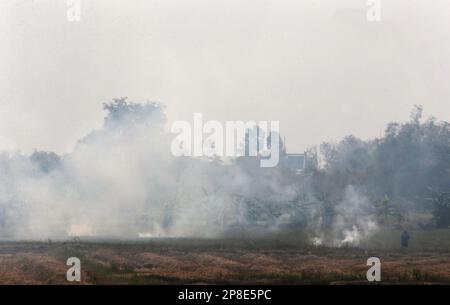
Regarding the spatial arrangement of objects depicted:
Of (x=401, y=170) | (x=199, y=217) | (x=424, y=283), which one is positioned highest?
(x=401, y=170)

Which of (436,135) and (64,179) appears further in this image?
(436,135)

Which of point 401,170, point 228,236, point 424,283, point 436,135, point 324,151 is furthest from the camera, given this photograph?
point 324,151

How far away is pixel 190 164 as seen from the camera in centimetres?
6725

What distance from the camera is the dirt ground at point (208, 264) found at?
34.1 meters

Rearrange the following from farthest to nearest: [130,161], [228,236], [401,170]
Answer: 1. [401,170]
2. [130,161]
3. [228,236]

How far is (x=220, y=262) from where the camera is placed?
39.3 m

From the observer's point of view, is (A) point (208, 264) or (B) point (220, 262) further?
(B) point (220, 262)

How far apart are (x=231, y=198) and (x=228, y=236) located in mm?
7036

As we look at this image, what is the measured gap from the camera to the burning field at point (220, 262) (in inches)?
1347

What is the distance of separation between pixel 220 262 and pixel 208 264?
0.76 metres

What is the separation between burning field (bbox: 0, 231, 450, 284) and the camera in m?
34.2

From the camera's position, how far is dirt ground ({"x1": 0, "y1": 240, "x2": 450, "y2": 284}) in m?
34.1

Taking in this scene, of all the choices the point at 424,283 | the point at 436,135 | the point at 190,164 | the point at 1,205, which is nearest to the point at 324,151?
the point at 436,135

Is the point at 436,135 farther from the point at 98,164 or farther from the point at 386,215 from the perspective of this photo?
the point at 98,164
